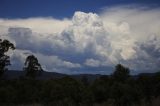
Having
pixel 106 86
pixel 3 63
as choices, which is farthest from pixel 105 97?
pixel 3 63

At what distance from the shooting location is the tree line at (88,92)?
5646 centimetres

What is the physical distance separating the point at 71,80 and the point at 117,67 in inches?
315

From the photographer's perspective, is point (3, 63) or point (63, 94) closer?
point (63, 94)

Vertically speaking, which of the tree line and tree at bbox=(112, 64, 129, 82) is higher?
tree at bbox=(112, 64, 129, 82)

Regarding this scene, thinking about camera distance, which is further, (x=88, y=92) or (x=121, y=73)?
(x=121, y=73)

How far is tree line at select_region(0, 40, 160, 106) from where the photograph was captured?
5646 cm

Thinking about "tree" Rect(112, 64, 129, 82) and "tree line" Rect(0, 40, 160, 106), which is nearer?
"tree line" Rect(0, 40, 160, 106)

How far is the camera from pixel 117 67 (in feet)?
199

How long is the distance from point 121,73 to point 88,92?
7.55 m

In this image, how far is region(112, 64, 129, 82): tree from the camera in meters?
60.4

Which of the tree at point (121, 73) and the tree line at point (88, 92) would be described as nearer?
the tree line at point (88, 92)

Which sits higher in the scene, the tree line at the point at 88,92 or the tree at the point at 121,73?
the tree at the point at 121,73

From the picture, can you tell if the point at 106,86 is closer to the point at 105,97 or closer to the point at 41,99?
the point at 105,97

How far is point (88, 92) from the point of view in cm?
5769
